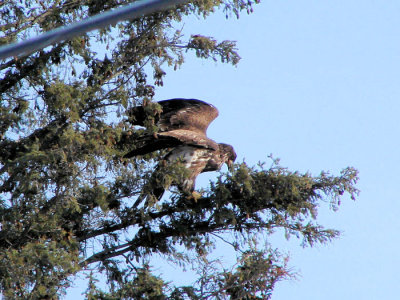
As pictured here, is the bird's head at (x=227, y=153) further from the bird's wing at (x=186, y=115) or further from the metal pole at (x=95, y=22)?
the metal pole at (x=95, y=22)

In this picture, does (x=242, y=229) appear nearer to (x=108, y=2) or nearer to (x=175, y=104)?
(x=175, y=104)

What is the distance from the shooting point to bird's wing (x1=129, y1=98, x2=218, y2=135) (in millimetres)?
9594

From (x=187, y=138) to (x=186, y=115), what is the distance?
0.58 metres

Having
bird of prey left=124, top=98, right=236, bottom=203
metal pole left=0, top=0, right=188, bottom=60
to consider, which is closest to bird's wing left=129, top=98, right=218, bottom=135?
bird of prey left=124, top=98, right=236, bottom=203

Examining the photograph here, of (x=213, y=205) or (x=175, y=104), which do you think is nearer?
(x=213, y=205)

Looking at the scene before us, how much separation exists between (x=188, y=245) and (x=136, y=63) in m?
2.42

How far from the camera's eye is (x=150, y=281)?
7801 mm

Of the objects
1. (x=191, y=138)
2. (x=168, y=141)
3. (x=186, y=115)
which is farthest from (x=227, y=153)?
(x=168, y=141)

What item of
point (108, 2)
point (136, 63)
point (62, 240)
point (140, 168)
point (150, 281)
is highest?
point (108, 2)

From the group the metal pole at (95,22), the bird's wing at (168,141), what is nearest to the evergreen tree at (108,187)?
the bird's wing at (168,141)

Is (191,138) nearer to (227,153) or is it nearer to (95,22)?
(227,153)

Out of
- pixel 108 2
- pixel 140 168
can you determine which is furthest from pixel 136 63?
pixel 140 168

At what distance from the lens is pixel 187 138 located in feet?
30.4

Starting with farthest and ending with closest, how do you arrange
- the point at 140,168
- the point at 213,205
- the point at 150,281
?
1. the point at 140,168
2. the point at 213,205
3. the point at 150,281
